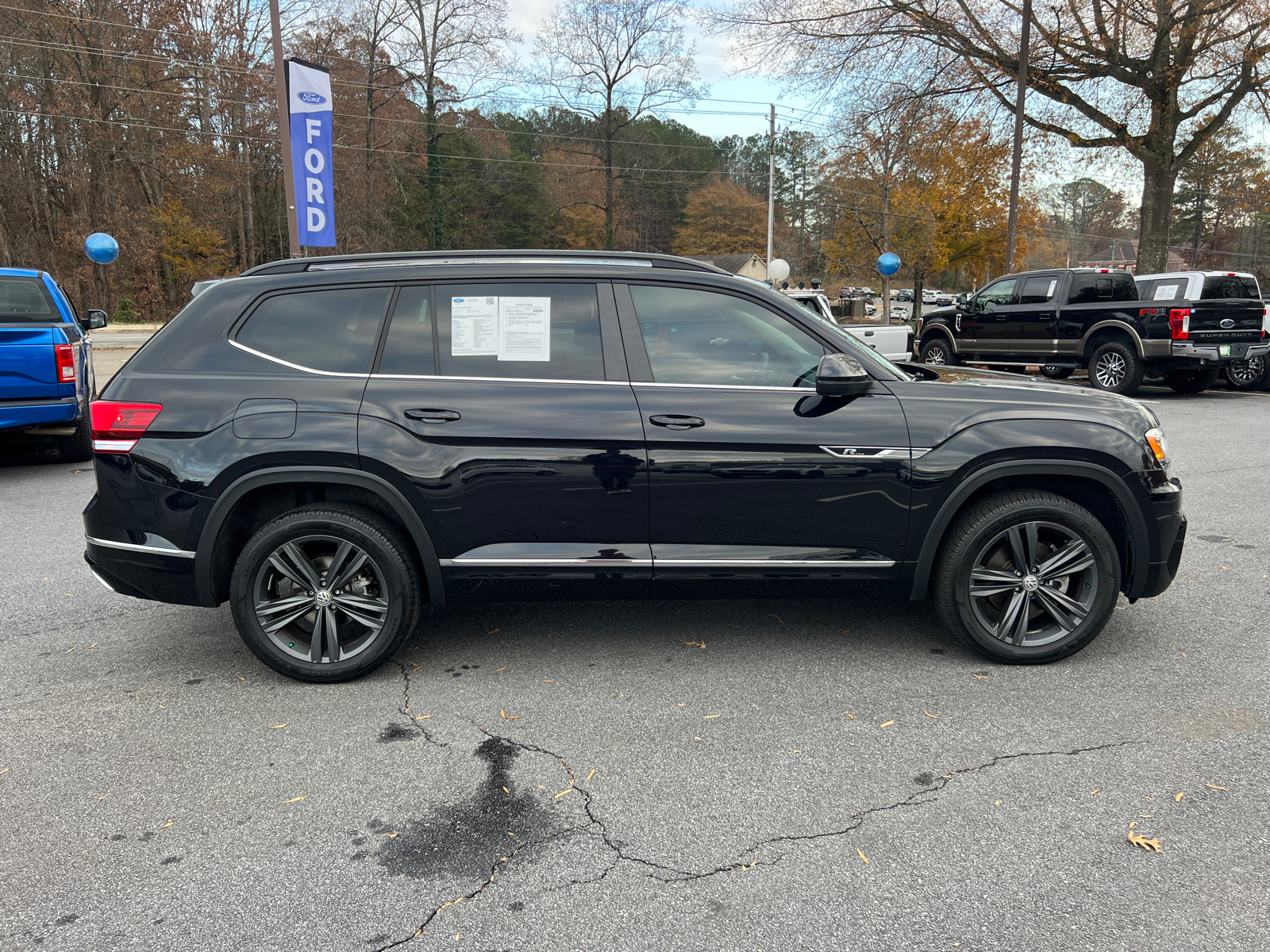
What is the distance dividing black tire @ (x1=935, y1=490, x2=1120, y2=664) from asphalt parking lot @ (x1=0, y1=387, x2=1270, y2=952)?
168 mm

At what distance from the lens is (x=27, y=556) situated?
5617mm

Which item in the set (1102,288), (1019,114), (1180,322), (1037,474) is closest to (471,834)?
(1037,474)

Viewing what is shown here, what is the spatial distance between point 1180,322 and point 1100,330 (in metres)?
1.22

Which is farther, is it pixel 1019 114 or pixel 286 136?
pixel 1019 114

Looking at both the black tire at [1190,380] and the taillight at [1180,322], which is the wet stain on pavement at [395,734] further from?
the black tire at [1190,380]

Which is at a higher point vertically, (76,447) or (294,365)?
(294,365)

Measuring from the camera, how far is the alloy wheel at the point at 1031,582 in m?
3.74

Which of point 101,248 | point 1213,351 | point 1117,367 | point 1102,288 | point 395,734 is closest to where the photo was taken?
point 395,734

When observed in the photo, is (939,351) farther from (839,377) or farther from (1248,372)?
(839,377)

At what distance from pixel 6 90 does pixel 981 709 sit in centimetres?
4263

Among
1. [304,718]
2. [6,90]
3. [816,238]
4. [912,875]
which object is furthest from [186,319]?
[816,238]

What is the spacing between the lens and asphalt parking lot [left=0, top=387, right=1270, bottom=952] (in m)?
2.28

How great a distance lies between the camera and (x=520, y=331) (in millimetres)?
3721

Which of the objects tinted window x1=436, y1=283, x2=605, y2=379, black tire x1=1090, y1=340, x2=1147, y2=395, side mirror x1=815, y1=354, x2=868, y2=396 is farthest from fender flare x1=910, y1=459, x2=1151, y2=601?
black tire x1=1090, y1=340, x2=1147, y2=395
